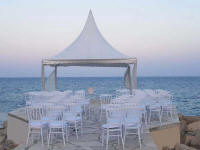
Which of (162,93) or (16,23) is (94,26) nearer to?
(162,93)

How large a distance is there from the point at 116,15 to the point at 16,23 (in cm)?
645

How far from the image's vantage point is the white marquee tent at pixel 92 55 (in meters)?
8.55

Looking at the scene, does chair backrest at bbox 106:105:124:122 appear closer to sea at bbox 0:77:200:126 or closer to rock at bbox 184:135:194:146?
rock at bbox 184:135:194:146

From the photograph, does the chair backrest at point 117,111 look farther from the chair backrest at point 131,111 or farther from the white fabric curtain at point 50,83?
the white fabric curtain at point 50,83

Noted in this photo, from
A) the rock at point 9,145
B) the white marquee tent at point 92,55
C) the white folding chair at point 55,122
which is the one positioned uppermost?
the white marquee tent at point 92,55

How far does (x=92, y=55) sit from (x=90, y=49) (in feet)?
1.56

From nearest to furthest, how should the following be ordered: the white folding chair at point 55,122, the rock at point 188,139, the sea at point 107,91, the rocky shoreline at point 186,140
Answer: the white folding chair at point 55,122
the rocky shoreline at point 186,140
the rock at point 188,139
the sea at point 107,91

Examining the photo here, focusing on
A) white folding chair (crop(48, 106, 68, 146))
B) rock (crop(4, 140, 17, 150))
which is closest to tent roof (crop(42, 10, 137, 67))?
rock (crop(4, 140, 17, 150))

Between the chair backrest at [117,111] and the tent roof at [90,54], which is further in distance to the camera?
the tent roof at [90,54]

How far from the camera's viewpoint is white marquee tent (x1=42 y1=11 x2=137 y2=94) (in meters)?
8.55

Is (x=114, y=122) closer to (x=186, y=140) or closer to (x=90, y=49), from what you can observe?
(x=186, y=140)

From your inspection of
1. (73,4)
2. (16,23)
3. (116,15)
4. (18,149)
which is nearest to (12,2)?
(16,23)

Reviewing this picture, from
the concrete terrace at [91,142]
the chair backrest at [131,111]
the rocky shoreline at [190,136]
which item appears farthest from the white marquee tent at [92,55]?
the chair backrest at [131,111]

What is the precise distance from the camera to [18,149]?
4691 mm
